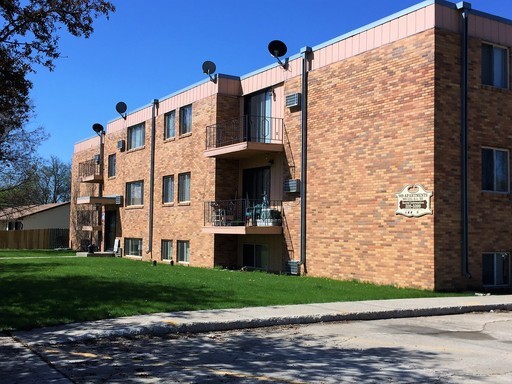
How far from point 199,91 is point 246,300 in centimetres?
1527

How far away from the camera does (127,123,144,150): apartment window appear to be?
3225 centimetres

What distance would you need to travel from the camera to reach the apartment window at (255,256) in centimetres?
2255

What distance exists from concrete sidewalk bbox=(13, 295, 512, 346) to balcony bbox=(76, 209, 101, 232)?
92.5 feet

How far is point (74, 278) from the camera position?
16.7 meters

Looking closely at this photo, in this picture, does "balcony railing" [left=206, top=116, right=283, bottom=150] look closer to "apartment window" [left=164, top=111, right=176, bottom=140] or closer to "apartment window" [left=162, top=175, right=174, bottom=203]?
"apartment window" [left=164, top=111, right=176, bottom=140]

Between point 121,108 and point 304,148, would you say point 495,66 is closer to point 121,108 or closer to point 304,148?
point 304,148

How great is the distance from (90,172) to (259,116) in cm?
2021

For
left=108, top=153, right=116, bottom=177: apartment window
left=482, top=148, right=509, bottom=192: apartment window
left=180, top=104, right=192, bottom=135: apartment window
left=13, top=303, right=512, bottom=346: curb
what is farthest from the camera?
left=108, top=153, right=116, bottom=177: apartment window

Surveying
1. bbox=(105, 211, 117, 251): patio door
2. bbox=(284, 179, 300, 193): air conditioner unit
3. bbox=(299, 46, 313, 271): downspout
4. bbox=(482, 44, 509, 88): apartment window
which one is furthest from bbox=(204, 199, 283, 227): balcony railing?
bbox=(105, 211, 117, 251): patio door

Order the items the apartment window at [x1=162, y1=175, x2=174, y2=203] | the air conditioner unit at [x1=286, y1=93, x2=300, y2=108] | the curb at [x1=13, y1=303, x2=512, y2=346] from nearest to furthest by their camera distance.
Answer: the curb at [x1=13, y1=303, x2=512, y2=346]
the air conditioner unit at [x1=286, y1=93, x2=300, y2=108]
the apartment window at [x1=162, y1=175, x2=174, y2=203]

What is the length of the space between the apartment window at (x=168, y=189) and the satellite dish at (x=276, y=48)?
9.53 meters

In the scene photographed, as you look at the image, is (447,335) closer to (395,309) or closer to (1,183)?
(395,309)

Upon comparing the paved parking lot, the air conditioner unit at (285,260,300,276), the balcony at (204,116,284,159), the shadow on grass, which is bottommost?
the paved parking lot

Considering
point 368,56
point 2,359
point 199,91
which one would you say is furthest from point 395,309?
point 199,91
